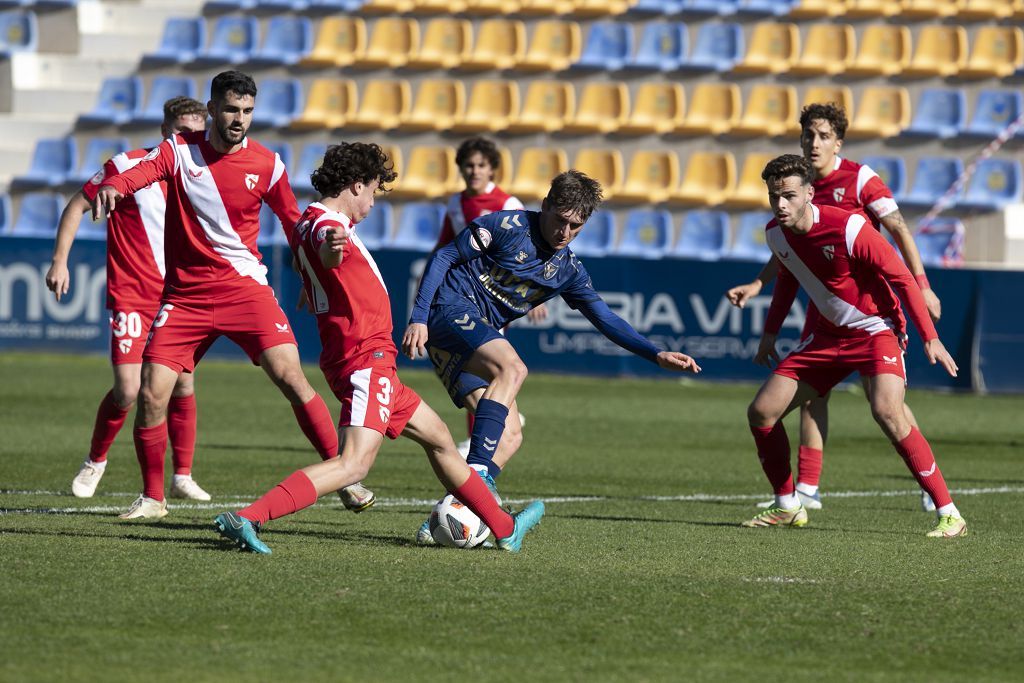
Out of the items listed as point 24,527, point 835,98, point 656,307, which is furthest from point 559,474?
point 835,98

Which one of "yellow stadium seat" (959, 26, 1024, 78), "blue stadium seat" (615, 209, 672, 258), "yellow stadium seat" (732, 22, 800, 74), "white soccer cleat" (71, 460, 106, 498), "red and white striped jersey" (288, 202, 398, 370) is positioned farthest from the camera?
"yellow stadium seat" (732, 22, 800, 74)

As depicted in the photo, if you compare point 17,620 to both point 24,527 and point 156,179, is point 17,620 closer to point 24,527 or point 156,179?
point 24,527

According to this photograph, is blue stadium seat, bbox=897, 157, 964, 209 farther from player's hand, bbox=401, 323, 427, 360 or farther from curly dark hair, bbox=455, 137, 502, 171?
player's hand, bbox=401, 323, 427, 360

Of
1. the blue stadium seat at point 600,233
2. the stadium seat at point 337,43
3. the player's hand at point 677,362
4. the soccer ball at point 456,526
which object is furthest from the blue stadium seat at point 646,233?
the soccer ball at point 456,526

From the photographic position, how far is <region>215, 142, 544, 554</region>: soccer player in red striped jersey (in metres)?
6.33

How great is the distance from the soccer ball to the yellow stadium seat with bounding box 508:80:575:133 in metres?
17.4

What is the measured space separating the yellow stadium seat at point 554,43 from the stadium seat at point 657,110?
1338 mm

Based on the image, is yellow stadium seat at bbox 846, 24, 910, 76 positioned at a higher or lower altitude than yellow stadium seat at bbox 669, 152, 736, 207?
higher

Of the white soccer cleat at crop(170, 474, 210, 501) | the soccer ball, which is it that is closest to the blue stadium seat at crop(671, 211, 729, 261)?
the white soccer cleat at crop(170, 474, 210, 501)

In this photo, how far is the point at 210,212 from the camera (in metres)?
7.60

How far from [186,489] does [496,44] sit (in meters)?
16.9

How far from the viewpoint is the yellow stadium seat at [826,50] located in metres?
23.7

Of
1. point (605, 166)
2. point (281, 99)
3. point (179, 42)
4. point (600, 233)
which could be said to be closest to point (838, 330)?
point (600, 233)

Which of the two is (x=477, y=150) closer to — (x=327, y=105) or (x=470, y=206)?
(x=470, y=206)
